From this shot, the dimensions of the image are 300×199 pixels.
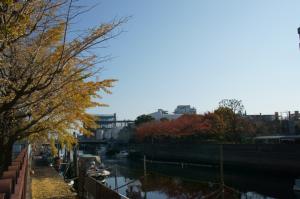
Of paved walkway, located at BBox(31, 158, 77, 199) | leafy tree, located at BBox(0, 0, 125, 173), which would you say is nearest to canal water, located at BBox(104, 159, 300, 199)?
paved walkway, located at BBox(31, 158, 77, 199)

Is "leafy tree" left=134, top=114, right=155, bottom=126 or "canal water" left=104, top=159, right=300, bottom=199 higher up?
"leafy tree" left=134, top=114, right=155, bottom=126

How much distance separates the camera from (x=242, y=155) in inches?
2256

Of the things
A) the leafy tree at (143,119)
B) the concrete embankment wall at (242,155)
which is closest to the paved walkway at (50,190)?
the concrete embankment wall at (242,155)

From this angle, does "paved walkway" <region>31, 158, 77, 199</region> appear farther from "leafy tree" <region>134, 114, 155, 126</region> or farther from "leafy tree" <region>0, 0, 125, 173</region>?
"leafy tree" <region>134, 114, 155, 126</region>

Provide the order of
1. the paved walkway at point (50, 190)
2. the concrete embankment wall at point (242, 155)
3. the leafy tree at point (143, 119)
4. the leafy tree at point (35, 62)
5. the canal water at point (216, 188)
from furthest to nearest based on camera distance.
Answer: the leafy tree at point (143, 119), the concrete embankment wall at point (242, 155), the canal water at point (216, 188), the paved walkway at point (50, 190), the leafy tree at point (35, 62)

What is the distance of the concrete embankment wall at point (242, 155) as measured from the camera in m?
48.1

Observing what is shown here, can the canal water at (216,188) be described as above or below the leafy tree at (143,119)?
below

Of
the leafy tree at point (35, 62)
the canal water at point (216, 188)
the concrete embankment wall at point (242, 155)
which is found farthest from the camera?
the concrete embankment wall at point (242, 155)

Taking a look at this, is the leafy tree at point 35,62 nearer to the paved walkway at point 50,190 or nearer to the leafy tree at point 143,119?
the paved walkway at point 50,190

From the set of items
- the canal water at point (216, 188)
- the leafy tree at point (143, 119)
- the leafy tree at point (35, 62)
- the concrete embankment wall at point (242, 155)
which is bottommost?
the canal water at point (216, 188)

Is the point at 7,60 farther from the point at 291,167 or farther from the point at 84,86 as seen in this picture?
the point at 291,167

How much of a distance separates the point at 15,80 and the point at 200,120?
254ft

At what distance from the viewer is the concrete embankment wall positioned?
48100 mm

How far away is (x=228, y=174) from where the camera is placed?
52.5 m
